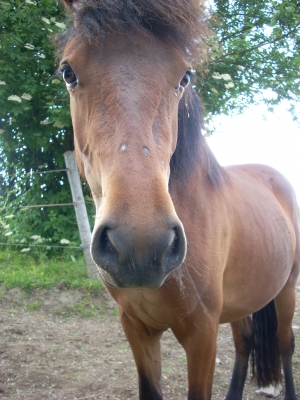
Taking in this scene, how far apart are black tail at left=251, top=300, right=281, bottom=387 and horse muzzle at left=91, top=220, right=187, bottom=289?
8.62ft

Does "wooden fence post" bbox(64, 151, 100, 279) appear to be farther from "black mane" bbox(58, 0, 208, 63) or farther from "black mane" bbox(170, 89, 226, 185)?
"black mane" bbox(58, 0, 208, 63)

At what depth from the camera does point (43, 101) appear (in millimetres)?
5637

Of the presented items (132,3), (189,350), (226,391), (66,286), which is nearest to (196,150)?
(132,3)

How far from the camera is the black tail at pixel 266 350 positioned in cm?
352

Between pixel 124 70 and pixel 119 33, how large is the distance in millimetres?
233

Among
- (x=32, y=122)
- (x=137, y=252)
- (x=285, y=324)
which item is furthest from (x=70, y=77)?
(x=32, y=122)

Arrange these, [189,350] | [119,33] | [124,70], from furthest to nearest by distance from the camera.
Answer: [189,350] → [119,33] → [124,70]

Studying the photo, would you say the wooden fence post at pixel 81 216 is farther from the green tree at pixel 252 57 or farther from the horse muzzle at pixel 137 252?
the horse muzzle at pixel 137 252

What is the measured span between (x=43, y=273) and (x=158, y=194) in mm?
4676

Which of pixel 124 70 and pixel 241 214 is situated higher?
pixel 124 70

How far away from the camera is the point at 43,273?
559 cm

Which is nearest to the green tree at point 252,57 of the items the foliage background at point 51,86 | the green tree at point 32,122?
the foliage background at point 51,86

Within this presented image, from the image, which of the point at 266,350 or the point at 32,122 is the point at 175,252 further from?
the point at 32,122

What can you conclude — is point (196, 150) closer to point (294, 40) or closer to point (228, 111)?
point (228, 111)
